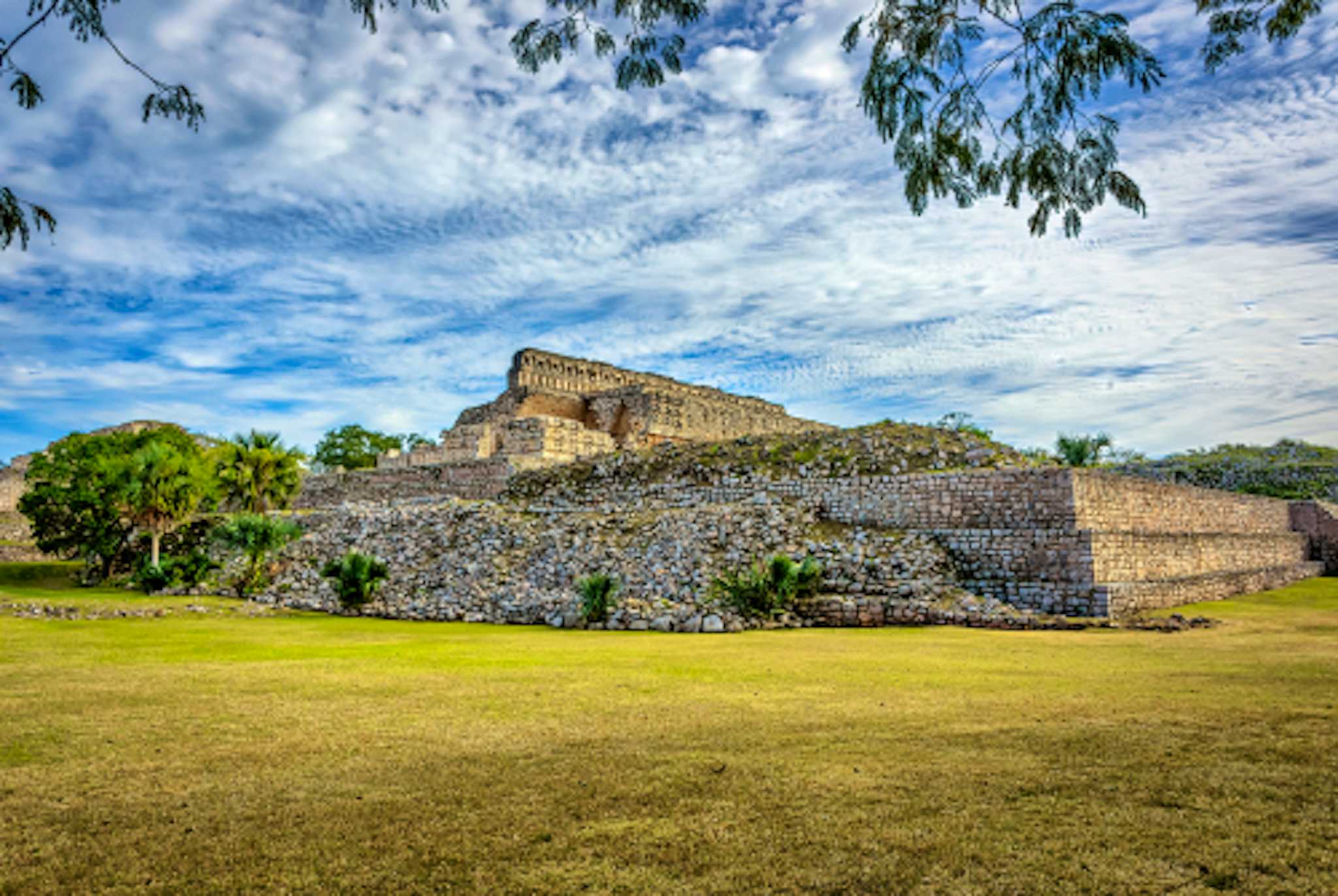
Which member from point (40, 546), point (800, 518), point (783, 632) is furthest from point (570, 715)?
point (40, 546)

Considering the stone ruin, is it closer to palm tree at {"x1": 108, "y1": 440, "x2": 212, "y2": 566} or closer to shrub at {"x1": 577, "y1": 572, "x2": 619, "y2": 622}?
palm tree at {"x1": 108, "y1": 440, "x2": 212, "y2": 566}

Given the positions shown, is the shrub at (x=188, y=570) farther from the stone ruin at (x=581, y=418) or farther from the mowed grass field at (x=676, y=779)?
the mowed grass field at (x=676, y=779)

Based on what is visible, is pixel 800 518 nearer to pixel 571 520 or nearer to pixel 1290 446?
pixel 571 520

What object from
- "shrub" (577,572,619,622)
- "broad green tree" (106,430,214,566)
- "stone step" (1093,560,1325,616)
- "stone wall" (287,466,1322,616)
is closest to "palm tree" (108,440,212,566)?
"broad green tree" (106,430,214,566)

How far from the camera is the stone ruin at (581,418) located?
24359 millimetres

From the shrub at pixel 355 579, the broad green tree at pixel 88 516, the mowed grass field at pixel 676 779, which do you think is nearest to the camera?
the mowed grass field at pixel 676 779

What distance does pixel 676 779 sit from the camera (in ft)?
11.9

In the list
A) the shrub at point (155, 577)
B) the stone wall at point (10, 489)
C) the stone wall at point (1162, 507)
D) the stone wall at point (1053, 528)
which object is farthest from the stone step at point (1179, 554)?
the stone wall at point (10, 489)

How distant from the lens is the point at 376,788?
3555mm

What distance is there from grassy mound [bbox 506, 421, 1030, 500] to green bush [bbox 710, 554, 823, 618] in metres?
5.33

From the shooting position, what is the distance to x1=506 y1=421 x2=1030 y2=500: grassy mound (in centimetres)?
1677

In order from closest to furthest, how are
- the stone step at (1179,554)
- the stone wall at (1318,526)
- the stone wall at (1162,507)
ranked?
the stone step at (1179,554)
the stone wall at (1162,507)
the stone wall at (1318,526)

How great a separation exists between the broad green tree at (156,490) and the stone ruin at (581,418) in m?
6.63

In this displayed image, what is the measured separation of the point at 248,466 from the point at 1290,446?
42.0 m
